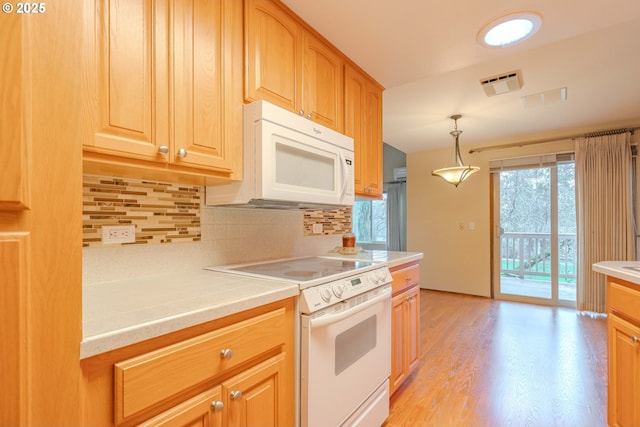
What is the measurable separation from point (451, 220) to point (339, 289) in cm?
396

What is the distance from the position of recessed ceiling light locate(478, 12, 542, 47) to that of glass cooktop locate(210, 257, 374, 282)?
1411 mm

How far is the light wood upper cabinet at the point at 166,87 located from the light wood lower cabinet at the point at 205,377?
1.99 ft

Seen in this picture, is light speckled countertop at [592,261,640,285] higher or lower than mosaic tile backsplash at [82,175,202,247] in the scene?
lower

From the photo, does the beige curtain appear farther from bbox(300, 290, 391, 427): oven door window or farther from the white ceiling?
bbox(300, 290, 391, 427): oven door window

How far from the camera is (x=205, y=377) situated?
85 centimetres

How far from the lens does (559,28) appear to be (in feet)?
5.22

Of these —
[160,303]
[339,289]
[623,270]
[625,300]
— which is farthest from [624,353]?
[160,303]

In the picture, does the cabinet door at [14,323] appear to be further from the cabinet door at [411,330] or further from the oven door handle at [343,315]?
the cabinet door at [411,330]

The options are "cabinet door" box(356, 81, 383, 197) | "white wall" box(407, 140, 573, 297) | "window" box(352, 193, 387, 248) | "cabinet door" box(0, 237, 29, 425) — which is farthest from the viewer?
"window" box(352, 193, 387, 248)

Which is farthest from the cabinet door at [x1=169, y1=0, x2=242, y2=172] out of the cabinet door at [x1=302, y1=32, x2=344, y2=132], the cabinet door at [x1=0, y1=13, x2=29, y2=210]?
the cabinet door at [x1=0, y1=13, x2=29, y2=210]

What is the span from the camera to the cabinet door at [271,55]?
136 cm

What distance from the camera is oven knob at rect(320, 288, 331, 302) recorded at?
4.06 ft

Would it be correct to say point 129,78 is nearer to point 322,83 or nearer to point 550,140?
point 322,83

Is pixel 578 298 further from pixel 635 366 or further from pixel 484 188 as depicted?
pixel 635 366
